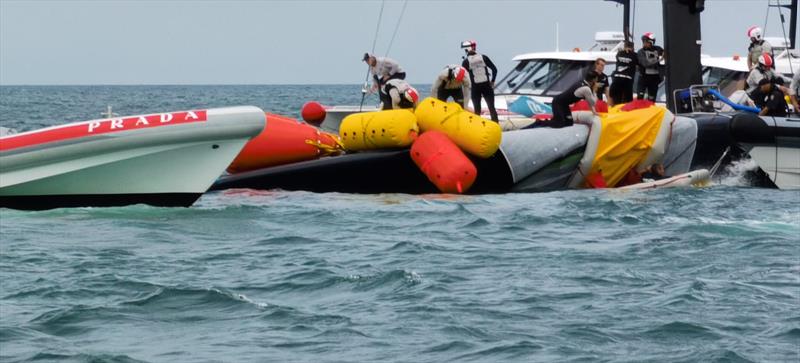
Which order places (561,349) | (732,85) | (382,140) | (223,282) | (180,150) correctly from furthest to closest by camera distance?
1. (732,85)
2. (382,140)
3. (180,150)
4. (223,282)
5. (561,349)

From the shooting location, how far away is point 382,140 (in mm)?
14594

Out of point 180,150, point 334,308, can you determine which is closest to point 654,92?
point 180,150

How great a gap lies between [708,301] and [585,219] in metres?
4.22

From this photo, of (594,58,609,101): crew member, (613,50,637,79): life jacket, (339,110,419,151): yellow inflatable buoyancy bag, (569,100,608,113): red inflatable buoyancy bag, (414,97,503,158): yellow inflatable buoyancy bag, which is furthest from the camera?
(594,58,609,101): crew member

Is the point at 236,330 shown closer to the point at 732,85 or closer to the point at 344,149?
the point at 344,149

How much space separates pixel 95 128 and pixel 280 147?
291 cm

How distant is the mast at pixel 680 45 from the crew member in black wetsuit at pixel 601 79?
846 millimetres

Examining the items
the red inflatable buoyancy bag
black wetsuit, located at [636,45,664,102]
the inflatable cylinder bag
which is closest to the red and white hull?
the inflatable cylinder bag

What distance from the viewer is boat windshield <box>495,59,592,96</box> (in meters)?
19.7

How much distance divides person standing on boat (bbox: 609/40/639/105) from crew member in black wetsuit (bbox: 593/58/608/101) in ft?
0.76

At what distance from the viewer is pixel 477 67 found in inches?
650

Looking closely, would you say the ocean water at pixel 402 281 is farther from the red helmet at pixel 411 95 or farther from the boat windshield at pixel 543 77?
the boat windshield at pixel 543 77

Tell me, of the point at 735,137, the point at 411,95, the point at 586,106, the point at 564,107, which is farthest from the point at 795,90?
the point at 411,95

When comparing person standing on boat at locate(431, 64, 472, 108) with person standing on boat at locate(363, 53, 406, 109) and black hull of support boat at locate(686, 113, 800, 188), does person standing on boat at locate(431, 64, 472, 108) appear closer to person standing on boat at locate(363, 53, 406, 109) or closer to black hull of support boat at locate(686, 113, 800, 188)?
person standing on boat at locate(363, 53, 406, 109)
